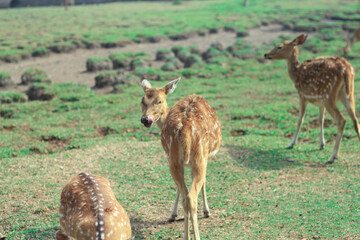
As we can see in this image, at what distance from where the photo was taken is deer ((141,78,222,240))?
6.00 m

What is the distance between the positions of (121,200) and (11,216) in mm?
1872

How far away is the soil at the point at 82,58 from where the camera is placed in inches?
751

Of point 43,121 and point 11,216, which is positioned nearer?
point 11,216

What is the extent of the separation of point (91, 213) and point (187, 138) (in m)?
1.67

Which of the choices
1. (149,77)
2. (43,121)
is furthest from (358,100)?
(43,121)

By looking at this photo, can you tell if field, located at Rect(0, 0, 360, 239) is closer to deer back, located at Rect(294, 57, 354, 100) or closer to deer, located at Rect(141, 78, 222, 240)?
deer, located at Rect(141, 78, 222, 240)

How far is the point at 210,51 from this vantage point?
2300 cm

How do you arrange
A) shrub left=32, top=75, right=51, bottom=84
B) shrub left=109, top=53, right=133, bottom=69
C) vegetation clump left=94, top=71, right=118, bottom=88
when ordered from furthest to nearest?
shrub left=109, top=53, right=133, bottom=69 < shrub left=32, top=75, right=51, bottom=84 < vegetation clump left=94, top=71, right=118, bottom=88

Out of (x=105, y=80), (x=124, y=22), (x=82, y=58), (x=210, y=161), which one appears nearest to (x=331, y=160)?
(x=210, y=161)

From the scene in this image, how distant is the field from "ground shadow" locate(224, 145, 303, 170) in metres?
0.02

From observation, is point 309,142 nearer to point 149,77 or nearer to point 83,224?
point 83,224

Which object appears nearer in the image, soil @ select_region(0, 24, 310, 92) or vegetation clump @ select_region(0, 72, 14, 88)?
vegetation clump @ select_region(0, 72, 14, 88)

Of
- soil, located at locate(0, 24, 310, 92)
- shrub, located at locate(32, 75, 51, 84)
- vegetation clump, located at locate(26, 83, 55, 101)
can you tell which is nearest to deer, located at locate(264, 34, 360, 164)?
vegetation clump, located at locate(26, 83, 55, 101)

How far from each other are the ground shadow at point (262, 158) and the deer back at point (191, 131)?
2.48m
